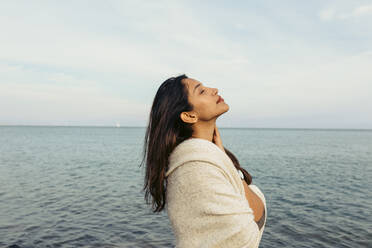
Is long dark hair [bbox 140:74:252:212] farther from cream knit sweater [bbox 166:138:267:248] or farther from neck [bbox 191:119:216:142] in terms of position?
cream knit sweater [bbox 166:138:267:248]

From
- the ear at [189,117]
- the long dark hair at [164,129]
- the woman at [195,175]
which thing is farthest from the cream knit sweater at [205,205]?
the ear at [189,117]

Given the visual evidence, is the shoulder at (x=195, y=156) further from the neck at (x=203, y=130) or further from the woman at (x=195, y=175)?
the neck at (x=203, y=130)

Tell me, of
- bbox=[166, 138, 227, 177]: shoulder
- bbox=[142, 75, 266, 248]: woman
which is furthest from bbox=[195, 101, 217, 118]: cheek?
bbox=[166, 138, 227, 177]: shoulder

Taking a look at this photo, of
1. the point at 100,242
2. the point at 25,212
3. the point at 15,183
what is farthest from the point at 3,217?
the point at 15,183

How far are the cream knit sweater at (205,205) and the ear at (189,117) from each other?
0.31m

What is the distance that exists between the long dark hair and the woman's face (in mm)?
46

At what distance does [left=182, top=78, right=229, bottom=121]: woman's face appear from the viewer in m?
2.18

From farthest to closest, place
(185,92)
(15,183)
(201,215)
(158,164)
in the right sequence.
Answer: (15,183), (185,92), (158,164), (201,215)

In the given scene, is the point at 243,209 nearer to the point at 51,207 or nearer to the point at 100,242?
the point at 100,242

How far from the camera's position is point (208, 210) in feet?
5.47

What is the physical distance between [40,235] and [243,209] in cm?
1077

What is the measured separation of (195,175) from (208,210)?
211 mm

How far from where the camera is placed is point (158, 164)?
2.04 metres

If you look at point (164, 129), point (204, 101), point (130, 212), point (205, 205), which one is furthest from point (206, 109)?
point (130, 212)
